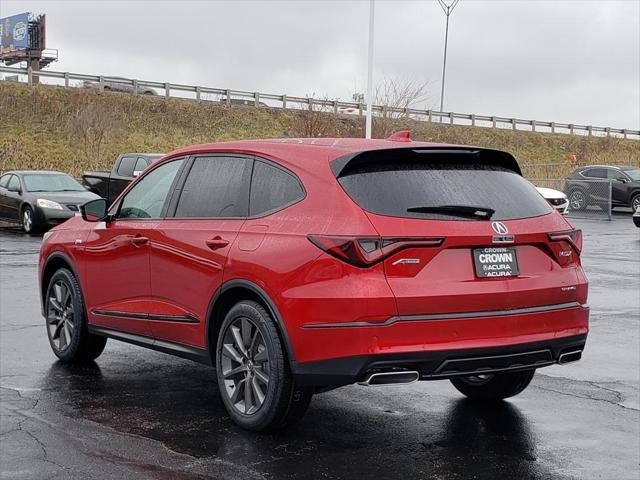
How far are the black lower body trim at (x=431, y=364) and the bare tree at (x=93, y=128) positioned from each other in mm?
43294

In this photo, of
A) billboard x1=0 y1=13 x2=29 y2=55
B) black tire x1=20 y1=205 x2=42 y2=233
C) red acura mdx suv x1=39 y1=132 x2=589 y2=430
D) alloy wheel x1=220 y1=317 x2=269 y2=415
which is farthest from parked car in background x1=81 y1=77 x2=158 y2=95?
alloy wheel x1=220 y1=317 x2=269 y2=415

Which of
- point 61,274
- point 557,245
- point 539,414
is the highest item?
point 557,245

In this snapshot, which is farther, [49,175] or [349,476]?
[49,175]

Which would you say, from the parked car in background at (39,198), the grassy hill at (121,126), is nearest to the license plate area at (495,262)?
the parked car in background at (39,198)

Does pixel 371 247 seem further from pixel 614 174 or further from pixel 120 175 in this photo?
pixel 614 174

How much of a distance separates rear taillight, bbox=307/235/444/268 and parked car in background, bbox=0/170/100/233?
17.7 m

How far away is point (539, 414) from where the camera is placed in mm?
6773

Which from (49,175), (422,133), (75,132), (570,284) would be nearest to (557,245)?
(570,284)

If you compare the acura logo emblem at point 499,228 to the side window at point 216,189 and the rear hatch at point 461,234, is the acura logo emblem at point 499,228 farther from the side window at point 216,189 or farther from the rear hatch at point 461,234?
the side window at point 216,189

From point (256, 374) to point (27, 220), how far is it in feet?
60.6

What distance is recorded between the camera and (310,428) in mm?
6262

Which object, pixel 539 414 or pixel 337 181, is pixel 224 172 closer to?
pixel 337 181

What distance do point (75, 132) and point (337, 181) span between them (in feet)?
152

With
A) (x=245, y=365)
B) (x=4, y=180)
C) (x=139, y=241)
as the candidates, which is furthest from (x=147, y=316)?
(x=4, y=180)
